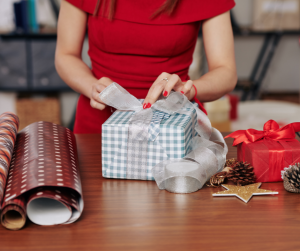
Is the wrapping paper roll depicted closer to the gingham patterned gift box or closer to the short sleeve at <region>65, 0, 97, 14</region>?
the gingham patterned gift box

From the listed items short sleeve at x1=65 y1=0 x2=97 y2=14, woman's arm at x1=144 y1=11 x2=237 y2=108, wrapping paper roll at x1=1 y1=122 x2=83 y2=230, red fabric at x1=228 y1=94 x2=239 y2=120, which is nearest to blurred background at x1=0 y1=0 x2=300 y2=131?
red fabric at x1=228 y1=94 x2=239 y2=120

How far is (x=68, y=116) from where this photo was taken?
3396mm

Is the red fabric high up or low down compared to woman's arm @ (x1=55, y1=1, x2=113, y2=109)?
down

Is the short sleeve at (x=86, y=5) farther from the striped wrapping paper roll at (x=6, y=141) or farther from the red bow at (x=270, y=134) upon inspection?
the red bow at (x=270, y=134)

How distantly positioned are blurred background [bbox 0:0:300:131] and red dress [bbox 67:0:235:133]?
1293mm

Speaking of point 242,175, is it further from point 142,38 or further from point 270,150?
point 142,38

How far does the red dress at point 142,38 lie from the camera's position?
962 mm

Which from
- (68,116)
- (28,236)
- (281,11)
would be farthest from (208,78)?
(281,11)

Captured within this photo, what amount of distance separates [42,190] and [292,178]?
14.9 inches

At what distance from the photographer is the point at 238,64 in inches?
147

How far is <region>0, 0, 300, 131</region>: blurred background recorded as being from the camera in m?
2.73

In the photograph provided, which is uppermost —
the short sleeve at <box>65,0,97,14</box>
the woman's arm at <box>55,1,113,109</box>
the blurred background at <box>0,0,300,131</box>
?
the short sleeve at <box>65,0,97,14</box>

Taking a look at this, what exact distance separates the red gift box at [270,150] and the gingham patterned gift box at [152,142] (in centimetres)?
10

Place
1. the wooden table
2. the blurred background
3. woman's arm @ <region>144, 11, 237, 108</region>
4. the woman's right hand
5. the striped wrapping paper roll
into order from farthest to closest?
the blurred background < woman's arm @ <region>144, 11, 237, 108</region> < the woman's right hand < the striped wrapping paper roll < the wooden table
